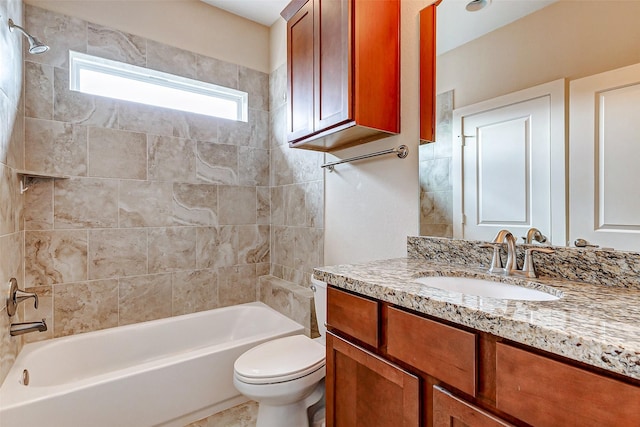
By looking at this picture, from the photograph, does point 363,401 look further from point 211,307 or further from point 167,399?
point 211,307

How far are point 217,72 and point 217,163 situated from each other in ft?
2.44

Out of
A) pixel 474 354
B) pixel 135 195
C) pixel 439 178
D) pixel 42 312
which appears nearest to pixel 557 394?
pixel 474 354

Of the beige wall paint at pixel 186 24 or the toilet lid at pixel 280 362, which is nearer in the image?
the toilet lid at pixel 280 362

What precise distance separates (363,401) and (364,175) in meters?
1.16

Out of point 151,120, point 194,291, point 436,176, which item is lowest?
point 194,291

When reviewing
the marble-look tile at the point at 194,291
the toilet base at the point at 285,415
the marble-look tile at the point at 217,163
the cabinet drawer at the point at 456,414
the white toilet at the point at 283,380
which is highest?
the marble-look tile at the point at 217,163

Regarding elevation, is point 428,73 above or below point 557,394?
above

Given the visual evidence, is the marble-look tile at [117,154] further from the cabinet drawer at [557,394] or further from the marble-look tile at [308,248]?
the cabinet drawer at [557,394]

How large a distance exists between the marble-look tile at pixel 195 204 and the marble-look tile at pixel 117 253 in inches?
11.2

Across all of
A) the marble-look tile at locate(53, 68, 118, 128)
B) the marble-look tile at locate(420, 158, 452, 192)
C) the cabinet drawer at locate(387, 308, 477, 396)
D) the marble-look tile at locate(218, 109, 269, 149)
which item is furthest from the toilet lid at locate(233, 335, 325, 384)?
the marble-look tile at locate(53, 68, 118, 128)

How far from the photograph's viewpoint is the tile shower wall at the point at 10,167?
1.43 metres

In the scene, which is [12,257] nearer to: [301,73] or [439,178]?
[301,73]

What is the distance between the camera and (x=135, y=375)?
155 centimetres

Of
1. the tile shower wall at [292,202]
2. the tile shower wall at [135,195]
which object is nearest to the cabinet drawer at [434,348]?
the tile shower wall at [292,202]
